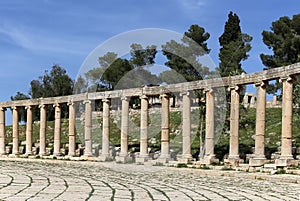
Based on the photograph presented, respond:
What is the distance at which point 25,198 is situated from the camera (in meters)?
11.6

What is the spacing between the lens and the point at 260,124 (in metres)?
27.6

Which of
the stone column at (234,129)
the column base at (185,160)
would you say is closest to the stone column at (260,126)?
the stone column at (234,129)

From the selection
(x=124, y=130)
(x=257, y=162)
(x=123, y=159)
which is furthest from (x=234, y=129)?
(x=124, y=130)

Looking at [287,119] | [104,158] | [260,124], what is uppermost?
[287,119]

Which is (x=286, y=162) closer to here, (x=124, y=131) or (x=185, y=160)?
(x=185, y=160)

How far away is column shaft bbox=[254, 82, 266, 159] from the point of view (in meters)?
27.2

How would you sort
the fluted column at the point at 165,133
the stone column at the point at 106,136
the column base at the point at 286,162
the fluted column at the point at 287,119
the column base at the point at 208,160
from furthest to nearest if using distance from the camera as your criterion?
the stone column at the point at 106,136, the fluted column at the point at 165,133, the column base at the point at 208,160, the fluted column at the point at 287,119, the column base at the point at 286,162

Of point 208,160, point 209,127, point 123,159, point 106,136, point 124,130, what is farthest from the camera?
point 106,136

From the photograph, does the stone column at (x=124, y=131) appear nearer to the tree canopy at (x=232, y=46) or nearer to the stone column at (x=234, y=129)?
the stone column at (x=234, y=129)

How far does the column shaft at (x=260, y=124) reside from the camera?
89.1 feet

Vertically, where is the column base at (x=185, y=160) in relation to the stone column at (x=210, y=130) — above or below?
below

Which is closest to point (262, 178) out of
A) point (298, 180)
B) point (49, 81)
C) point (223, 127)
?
point (298, 180)

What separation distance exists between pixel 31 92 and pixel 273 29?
43.8 meters

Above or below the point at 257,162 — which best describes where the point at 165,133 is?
above
